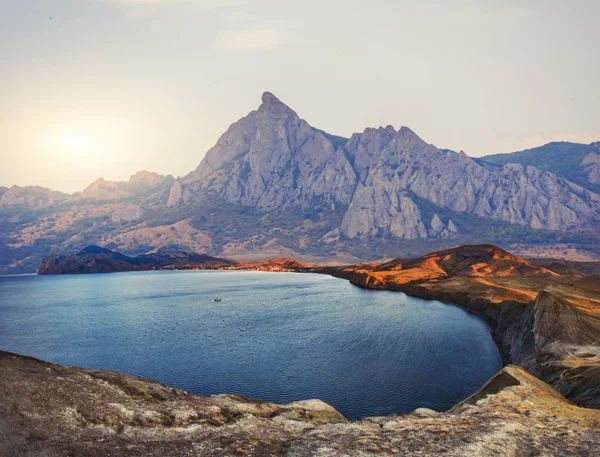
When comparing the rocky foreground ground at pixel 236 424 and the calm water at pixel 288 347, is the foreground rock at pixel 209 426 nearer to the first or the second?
the rocky foreground ground at pixel 236 424

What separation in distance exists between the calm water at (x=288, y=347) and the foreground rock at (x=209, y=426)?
25732mm

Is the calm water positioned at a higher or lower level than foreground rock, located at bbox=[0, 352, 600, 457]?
lower

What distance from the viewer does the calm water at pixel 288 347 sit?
73.4 m

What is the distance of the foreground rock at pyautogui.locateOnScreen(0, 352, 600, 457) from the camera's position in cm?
2862

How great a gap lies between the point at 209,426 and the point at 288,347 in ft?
236

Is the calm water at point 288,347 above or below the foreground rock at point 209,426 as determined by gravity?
below

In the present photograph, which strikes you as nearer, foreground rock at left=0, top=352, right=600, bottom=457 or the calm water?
foreground rock at left=0, top=352, right=600, bottom=457

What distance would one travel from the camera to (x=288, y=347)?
105 metres

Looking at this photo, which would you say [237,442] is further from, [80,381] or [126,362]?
[126,362]

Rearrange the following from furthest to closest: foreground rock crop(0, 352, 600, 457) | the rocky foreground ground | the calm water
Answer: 1. the calm water
2. the rocky foreground ground
3. foreground rock crop(0, 352, 600, 457)

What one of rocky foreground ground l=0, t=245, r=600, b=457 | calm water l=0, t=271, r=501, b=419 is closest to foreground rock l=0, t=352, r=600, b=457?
rocky foreground ground l=0, t=245, r=600, b=457

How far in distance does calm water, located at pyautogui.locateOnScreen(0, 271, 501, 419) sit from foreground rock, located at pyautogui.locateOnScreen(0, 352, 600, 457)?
2573 centimetres

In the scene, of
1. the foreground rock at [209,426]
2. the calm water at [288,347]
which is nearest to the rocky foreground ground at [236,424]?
the foreground rock at [209,426]

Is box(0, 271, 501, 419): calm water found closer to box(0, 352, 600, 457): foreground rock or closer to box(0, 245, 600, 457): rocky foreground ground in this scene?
box(0, 245, 600, 457): rocky foreground ground
